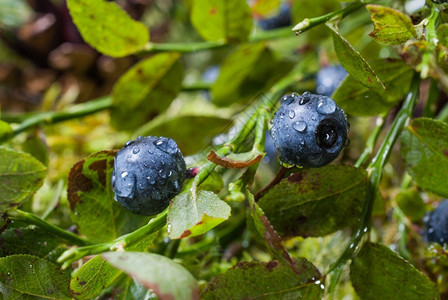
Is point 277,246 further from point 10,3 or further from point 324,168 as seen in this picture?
point 10,3

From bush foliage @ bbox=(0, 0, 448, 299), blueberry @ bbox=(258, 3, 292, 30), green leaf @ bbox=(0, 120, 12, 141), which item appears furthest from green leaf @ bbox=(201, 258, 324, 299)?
blueberry @ bbox=(258, 3, 292, 30)

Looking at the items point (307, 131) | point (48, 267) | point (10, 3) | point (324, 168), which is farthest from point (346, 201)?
point (10, 3)

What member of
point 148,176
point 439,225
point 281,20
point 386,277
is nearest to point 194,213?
point 148,176

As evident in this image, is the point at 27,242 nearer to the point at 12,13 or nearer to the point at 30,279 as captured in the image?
the point at 30,279

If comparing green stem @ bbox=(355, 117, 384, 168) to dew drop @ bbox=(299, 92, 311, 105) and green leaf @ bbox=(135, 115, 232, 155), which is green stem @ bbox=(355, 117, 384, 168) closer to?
dew drop @ bbox=(299, 92, 311, 105)

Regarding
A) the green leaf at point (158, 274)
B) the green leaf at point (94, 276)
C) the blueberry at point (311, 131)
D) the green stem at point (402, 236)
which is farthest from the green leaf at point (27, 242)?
the green stem at point (402, 236)

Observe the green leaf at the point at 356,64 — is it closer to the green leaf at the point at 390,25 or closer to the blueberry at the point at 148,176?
the green leaf at the point at 390,25

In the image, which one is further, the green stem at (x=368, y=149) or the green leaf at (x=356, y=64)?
the green stem at (x=368, y=149)
